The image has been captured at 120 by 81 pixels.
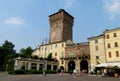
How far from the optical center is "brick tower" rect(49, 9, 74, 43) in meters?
75.1

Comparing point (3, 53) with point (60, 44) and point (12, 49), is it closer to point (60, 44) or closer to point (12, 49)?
point (12, 49)

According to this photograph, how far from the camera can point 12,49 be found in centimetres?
8512

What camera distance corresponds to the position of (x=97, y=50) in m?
53.3

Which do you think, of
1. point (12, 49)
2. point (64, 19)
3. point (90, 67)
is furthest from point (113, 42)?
point (12, 49)

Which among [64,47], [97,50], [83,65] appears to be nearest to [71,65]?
[83,65]

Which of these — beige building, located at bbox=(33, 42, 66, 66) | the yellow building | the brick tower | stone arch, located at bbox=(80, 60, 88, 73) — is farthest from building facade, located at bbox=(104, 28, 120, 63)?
the brick tower

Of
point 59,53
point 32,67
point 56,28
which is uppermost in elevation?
point 56,28

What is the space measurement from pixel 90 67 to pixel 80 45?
9.16 m

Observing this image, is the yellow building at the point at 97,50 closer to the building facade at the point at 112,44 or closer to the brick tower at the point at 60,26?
the building facade at the point at 112,44

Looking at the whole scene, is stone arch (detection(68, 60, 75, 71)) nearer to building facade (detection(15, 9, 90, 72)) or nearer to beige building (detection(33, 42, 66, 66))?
building facade (detection(15, 9, 90, 72))

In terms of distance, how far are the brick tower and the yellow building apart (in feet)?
68.1

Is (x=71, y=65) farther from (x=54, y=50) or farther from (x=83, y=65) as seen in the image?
(x=54, y=50)

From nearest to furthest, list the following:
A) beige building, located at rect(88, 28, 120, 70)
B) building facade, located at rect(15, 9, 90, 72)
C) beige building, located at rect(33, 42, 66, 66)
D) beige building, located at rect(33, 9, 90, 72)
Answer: beige building, located at rect(88, 28, 120, 70)
building facade, located at rect(15, 9, 90, 72)
beige building, located at rect(33, 9, 90, 72)
beige building, located at rect(33, 42, 66, 66)

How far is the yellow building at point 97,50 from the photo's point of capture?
51.9m
